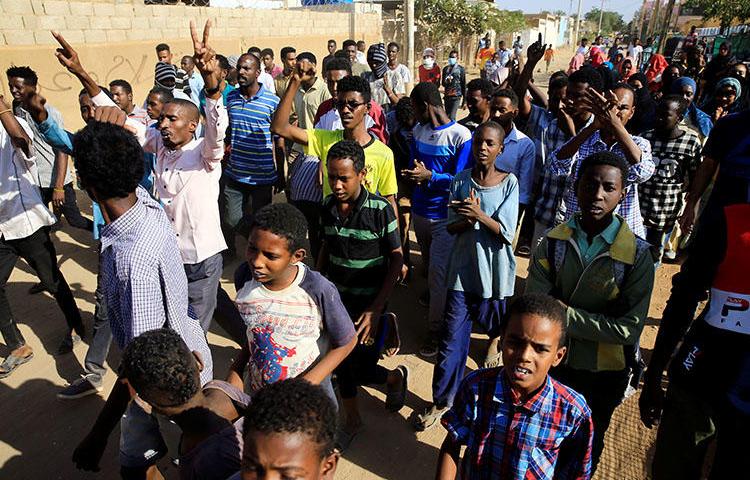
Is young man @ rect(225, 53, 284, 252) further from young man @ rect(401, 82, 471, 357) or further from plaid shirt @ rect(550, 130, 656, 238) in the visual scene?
plaid shirt @ rect(550, 130, 656, 238)

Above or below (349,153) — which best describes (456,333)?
below

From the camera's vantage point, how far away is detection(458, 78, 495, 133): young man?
469 cm

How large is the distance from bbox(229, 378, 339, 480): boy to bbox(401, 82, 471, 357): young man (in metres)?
2.52

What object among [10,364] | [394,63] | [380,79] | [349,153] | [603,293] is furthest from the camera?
[394,63]

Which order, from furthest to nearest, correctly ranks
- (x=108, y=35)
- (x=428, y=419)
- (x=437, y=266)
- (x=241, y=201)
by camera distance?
(x=108, y=35) → (x=241, y=201) → (x=437, y=266) → (x=428, y=419)

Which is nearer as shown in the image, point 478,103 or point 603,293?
point 603,293

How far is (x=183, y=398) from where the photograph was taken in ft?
5.44

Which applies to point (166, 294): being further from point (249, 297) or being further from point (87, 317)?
point (87, 317)

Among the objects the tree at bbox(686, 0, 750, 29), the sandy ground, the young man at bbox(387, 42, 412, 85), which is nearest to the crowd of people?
the sandy ground

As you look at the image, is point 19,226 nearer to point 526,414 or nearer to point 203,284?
point 203,284

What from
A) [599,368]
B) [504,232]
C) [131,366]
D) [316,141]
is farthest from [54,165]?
[599,368]

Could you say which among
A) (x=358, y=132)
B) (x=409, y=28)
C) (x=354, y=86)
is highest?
(x=409, y=28)

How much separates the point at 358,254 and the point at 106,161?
4.48 feet

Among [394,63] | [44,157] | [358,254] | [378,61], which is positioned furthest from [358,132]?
[394,63]
